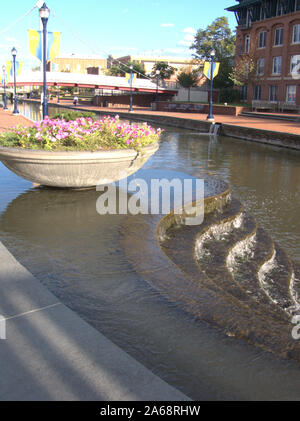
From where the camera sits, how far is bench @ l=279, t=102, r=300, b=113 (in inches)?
1671

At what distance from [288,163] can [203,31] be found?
67276 millimetres

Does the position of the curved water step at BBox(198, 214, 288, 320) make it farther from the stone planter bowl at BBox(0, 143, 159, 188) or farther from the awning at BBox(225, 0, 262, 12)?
the awning at BBox(225, 0, 262, 12)

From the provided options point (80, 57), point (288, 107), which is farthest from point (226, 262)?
point (80, 57)

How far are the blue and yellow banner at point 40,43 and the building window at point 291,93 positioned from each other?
32.0 m

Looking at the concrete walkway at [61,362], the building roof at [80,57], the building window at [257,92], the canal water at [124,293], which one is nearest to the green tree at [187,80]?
the building window at [257,92]


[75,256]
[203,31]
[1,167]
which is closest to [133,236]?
[75,256]

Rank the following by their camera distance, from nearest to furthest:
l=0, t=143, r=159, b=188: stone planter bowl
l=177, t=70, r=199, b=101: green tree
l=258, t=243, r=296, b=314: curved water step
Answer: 1. l=258, t=243, r=296, b=314: curved water step
2. l=0, t=143, r=159, b=188: stone planter bowl
3. l=177, t=70, r=199, b=101: green tree

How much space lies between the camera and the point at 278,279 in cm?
585

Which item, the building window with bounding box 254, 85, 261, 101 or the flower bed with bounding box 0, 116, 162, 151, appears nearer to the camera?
the flower bed with bounding box 0, 116, 162, 151

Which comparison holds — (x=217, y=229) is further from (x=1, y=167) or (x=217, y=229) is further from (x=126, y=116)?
(x=126, y=116)

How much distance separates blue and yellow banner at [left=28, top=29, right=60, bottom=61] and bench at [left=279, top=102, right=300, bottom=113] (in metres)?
29.3

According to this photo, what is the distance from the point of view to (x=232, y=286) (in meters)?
4.62

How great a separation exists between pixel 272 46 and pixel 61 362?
169 feet

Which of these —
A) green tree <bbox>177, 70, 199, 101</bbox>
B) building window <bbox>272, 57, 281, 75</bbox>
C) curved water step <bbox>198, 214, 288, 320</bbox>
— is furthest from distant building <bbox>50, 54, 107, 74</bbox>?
curved water step <bbox>198, 214, 288, 320</bbox>
